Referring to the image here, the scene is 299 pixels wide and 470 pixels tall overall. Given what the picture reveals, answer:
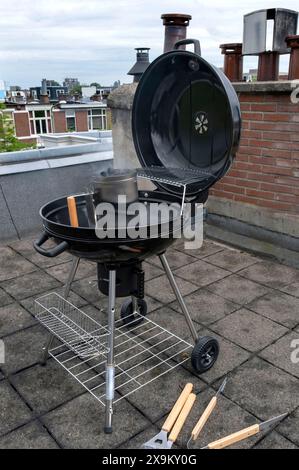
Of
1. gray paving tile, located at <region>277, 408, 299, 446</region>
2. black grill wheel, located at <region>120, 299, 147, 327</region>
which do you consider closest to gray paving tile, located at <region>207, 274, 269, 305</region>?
black grill wheel, located at <region>120, 299, 147, 327</region>

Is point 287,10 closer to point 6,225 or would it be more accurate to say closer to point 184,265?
point 184,265

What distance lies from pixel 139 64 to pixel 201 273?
2840 mm

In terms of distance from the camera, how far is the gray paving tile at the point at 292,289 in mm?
3695

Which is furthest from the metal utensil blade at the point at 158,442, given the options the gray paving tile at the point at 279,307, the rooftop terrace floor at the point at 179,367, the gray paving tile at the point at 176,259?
the gray paving tile at the point at 176,259

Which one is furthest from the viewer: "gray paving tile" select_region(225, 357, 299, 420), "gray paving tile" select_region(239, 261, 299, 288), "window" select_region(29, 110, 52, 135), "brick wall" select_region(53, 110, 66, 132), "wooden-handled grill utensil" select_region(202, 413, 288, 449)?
"window" select_region(29, 110, 52, 135)

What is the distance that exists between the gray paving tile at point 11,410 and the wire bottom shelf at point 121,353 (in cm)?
32

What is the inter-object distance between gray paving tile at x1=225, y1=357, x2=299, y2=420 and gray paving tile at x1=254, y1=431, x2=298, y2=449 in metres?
0.14

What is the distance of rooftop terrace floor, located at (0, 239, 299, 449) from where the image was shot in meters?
2.24

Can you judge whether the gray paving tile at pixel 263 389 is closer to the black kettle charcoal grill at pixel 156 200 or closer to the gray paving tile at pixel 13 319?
the black kettle charcoal grill at pixel 156 200

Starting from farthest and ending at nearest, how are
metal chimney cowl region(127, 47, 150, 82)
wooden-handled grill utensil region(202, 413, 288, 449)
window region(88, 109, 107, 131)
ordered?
window region(88, 109, 107, 131), metal chimney cowl region(127, 47, 150, 82), wooden-handled grill utensil region(202, 413, 288, 449)

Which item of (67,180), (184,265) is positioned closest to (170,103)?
(184,265)

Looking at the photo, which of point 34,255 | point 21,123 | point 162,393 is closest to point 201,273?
point 162,393

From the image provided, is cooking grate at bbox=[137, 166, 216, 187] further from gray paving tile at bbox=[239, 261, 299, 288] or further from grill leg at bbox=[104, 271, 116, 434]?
gray paving tile at bbox=[239, 261, 299, 288]

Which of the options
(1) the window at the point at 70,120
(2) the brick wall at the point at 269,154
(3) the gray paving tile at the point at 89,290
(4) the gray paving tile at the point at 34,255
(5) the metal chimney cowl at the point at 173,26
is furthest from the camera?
(1) the window at the point at 70,120
